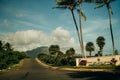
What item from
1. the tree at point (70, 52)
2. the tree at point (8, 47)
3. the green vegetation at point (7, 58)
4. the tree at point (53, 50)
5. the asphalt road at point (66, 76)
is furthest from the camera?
the tree at point (8, 47)

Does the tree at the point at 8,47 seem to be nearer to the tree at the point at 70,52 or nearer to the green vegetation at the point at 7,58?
the green vegetation at the point at 7,58

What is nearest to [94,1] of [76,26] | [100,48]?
[76,26]

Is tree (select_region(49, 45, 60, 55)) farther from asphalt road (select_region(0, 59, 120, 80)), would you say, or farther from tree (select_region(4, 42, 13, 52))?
asphalt road (select_region(0, 59, 120, 80))

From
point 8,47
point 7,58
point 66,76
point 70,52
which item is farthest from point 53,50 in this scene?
point 66,76

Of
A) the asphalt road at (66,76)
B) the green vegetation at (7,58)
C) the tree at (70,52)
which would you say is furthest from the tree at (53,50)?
the asphalt road at (66,76)

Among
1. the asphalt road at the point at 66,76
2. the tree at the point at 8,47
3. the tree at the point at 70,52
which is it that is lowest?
the asphalt road at the point at 66,76

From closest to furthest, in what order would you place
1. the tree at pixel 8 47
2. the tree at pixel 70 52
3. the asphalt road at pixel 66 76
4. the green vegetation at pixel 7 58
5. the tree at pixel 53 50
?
the asphalt road at pixel 66 76, the green vegetation at pixel 7 58, the tree at pixel 70 52, the tree at pixel 53 50, the tree at pixel 8 47

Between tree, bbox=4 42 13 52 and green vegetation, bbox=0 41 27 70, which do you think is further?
tree, bbox=4 42 13 52

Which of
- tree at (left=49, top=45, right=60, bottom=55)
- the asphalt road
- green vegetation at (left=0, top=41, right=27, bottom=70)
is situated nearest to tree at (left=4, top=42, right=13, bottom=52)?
green vegetation at (left=0, top=41, right=27, bottom=70)

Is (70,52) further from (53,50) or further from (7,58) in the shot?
(7,58)

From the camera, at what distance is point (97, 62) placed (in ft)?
145

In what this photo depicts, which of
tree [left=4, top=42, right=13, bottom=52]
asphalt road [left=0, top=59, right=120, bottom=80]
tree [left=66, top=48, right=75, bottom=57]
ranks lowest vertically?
asphalt road [left=0, top=59, right=120, bottom=80]

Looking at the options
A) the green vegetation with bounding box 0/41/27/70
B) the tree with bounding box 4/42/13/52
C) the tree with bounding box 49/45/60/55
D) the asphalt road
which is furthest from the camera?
the tree with bounding box 4/42/13/52

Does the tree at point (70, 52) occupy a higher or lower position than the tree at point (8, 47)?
lower
